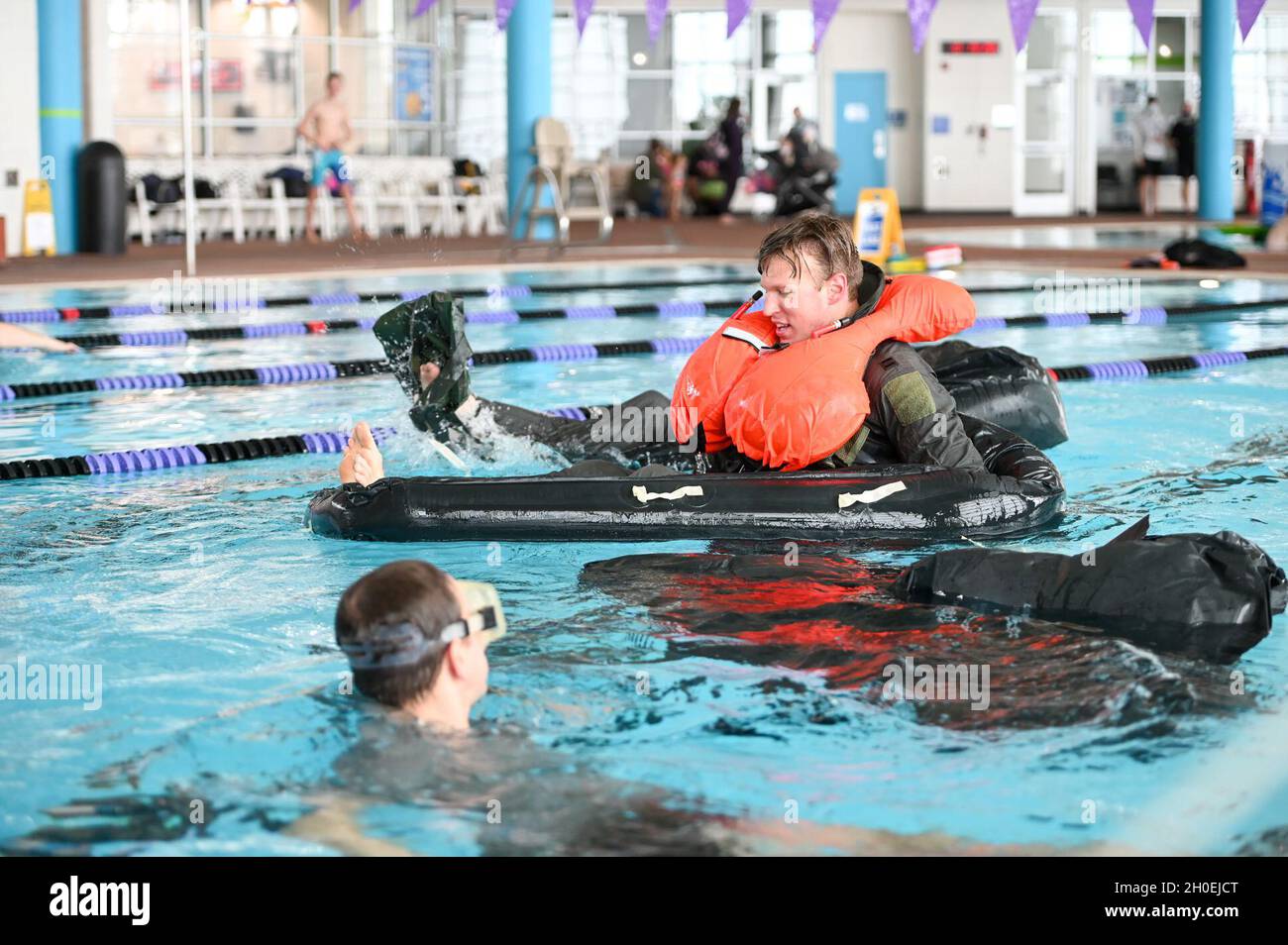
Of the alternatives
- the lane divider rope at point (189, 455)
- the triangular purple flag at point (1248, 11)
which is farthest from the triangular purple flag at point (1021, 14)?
the lane divider rope at point (189, 455)

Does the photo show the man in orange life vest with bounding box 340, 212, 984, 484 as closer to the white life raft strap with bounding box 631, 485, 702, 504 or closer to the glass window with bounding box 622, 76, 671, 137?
the white life raft strap with bounding box 631, 485, 702, 504

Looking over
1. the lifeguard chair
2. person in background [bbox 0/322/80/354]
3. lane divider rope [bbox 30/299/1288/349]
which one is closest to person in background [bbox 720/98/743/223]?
the lifeguard chair

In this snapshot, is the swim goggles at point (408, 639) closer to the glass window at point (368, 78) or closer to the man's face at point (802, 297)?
the man's face at point (802, 297)

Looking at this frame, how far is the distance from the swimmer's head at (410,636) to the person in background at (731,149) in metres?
22.9

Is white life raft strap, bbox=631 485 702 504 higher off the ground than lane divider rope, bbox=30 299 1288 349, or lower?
lower

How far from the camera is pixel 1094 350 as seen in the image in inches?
372

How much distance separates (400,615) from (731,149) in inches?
932

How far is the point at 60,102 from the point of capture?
50.2 ft

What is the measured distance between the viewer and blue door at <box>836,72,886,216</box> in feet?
90.9

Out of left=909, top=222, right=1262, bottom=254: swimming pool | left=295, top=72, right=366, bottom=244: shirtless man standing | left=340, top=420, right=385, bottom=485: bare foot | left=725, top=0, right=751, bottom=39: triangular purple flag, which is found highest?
left=295, top=72, right=366, bottom=244: shirtless man standing

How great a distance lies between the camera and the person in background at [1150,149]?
87.2ft

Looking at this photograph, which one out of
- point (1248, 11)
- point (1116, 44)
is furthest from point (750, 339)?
point (1116, 44)

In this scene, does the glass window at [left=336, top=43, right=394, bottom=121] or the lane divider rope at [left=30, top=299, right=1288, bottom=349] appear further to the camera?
the glass window at [left=336, top=43, right=394, bottom=121]
